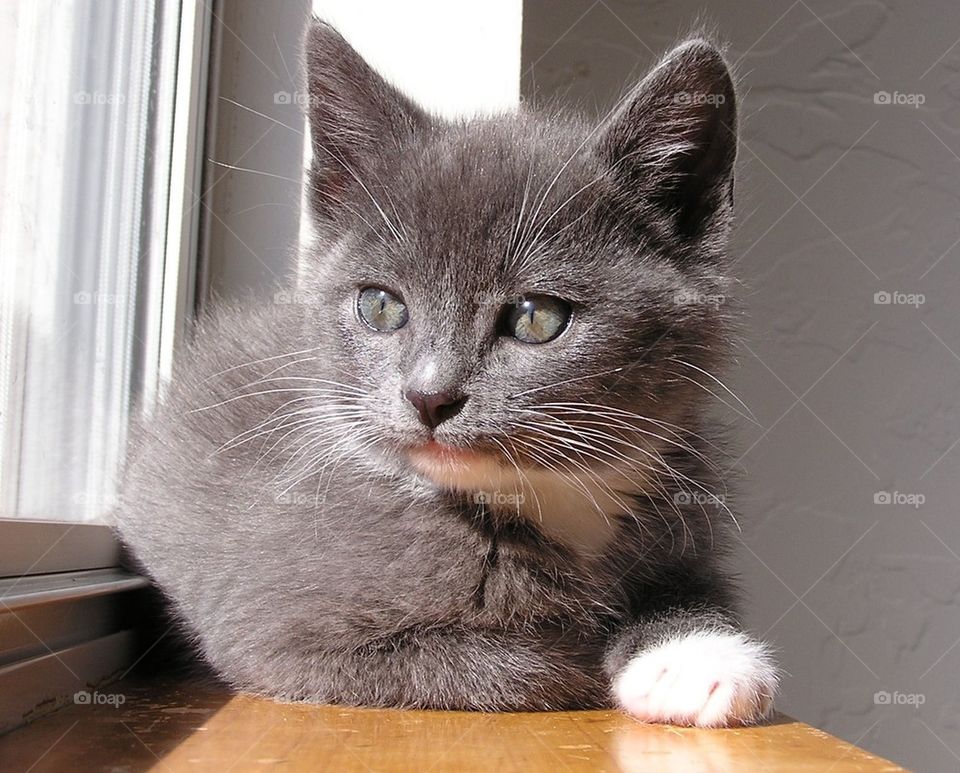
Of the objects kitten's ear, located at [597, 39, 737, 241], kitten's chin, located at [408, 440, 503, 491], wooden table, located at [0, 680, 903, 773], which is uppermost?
kitten's ear, located at [597, 39, 737, 241]

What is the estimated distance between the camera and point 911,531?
2.44 meters

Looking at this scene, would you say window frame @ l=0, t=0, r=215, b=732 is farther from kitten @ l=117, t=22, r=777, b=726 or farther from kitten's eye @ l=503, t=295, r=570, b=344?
kitten's eye @ l=503, t=295, r=570, b=344

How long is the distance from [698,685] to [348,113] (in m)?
0.88

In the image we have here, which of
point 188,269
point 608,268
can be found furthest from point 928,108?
point 188,269

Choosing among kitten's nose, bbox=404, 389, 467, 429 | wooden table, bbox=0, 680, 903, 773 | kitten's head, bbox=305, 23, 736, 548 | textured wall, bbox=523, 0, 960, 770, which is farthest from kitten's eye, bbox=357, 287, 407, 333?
textured wall, bbox=523, 0, 960, 770

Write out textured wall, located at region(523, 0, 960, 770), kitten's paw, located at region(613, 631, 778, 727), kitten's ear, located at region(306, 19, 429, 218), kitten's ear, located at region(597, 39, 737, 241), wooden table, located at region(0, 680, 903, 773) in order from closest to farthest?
wooden table, located at region(0, 680, 903, 773), kitten's paw, located at region(613, 631, 778, 727), kitten's ear, located at region(597, 39, 737, 241), kitten's ear, located at region(306, 19, 429, 218), textured wall, located at region(523, 0, 960, 770)

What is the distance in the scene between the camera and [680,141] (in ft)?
4.24

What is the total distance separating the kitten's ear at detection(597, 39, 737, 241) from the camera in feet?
4.14

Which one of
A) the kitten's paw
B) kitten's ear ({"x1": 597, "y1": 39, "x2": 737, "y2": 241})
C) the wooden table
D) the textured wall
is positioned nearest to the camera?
the wooden table

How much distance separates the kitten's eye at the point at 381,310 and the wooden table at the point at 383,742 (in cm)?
48

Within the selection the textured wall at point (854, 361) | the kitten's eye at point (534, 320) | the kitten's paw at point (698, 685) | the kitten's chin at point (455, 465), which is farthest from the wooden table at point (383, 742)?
the textured wall at point (854, 361)

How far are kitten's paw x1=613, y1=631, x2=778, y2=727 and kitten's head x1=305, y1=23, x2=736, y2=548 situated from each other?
0.25m

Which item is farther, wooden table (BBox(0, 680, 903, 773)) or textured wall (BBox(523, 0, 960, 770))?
textured wall (BBox(523, 0, 960, 770))

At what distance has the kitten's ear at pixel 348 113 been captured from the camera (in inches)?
53.8
